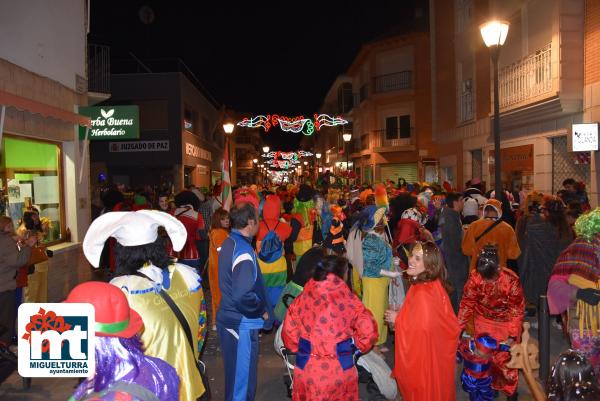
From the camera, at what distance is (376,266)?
22.2 ft

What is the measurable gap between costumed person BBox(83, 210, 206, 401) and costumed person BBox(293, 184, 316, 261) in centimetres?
571

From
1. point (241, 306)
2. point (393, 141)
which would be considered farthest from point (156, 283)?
point (393, 141)

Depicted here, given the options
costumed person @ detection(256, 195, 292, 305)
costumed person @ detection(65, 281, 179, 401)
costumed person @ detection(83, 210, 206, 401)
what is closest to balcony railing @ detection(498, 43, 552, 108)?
costumed person @ detection(256, 195, 292, 305)

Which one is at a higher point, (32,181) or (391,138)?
(391,138)

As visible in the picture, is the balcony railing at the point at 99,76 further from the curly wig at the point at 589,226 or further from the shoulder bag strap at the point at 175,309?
the curly wig at the point at 589,226

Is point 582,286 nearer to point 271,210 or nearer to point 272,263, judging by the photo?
point 272,263

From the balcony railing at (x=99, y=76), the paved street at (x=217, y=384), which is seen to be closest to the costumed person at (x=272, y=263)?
the paved street at (x=217, y=384)

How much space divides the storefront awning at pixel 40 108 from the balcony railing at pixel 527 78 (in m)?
10.8

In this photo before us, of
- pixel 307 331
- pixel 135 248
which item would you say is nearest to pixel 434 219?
pixel 307 331

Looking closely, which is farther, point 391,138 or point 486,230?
point 391,138

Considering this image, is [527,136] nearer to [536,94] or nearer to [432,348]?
[536,94]

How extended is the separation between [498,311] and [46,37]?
28.5 ft

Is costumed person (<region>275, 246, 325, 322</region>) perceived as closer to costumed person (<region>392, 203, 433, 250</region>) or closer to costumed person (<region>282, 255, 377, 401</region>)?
costumed person (<region>282, 255, 377, 401</region>)

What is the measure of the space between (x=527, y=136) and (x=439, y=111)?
8.38m
